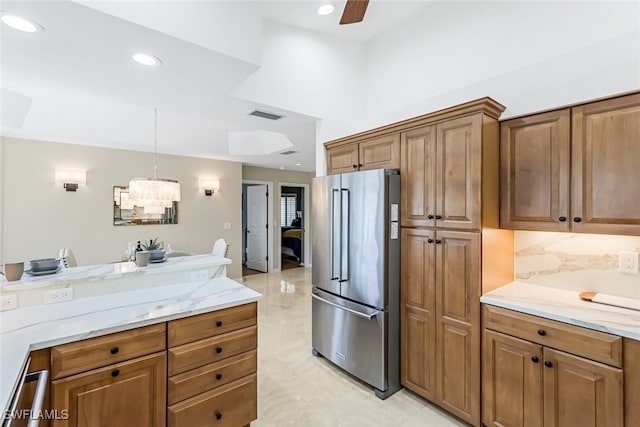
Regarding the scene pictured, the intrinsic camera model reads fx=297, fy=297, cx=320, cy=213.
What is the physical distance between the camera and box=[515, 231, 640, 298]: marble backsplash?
1.85 meters

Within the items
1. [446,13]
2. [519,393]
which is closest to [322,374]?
[519,393]

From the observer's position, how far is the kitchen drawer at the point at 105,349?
1.35 metres

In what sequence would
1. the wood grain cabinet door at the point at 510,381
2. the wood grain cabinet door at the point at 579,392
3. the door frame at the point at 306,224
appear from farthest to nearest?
the door frame at the point at 306,224 → the wood grain cabinet door at the point at 510,381 → the wood grain cabinet door at the point at 579,392

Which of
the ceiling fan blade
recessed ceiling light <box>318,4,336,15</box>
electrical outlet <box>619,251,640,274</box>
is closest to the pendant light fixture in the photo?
recessed ceiling light <box>318,4,336,15</box>

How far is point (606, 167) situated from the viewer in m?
1.70

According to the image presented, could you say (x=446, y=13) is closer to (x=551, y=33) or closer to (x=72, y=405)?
(x=551, y=33)

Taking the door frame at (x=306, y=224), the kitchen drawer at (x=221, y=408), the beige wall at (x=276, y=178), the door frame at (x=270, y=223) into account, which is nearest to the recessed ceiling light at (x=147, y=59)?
the kitchen drawer at (x=221, y=408)

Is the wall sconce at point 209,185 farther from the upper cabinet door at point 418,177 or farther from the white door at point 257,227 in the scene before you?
the upper cabinet door at point 418,177

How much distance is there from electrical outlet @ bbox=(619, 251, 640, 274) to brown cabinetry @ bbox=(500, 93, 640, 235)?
0.30 metres

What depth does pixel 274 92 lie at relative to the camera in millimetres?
2678

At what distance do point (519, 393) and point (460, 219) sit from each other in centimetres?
109

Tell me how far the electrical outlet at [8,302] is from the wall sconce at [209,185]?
3.99 meters

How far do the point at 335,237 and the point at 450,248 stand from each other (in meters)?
0.97

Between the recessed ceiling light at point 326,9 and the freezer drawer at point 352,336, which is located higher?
the recessed ceiling light at point 326,9
